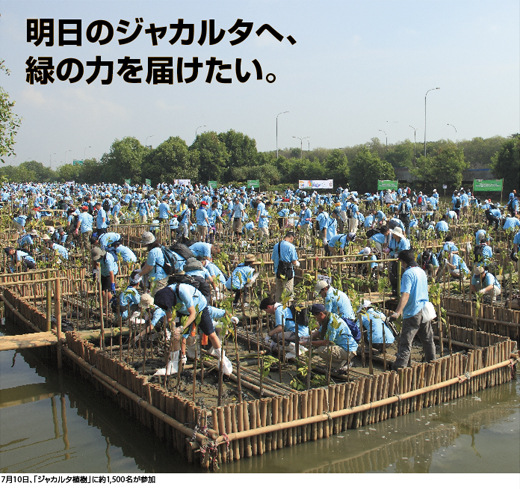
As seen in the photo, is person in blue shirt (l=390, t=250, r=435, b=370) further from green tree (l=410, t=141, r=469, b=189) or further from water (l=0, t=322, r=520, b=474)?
green tree (l=410, t=141, r=469, b=189)

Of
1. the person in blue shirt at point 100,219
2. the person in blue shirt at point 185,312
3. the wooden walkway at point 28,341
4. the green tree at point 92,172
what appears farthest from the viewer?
the green tree at point 92,172

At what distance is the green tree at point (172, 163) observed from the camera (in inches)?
2562

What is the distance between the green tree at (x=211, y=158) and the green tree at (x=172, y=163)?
4.87ft

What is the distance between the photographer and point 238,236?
71.5 feet

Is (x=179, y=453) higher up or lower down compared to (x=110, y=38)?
lower down

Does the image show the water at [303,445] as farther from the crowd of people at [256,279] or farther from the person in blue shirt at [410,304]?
the crowd of people at [256,279]

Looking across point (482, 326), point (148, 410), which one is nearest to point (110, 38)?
point (148, 410)

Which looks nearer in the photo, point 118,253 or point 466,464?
point 466,464

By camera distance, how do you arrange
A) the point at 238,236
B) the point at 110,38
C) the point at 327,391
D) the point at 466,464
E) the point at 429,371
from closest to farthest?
the point at 466,464
the point at 327,391
the point at 429,371
the point at 110,38
the point at 238,236

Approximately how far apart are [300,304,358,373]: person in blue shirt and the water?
104cm

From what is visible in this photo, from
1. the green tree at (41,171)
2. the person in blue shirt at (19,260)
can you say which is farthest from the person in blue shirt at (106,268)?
the green tree at (41,171)

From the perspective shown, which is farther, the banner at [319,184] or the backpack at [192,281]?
the banner at [319,184]
